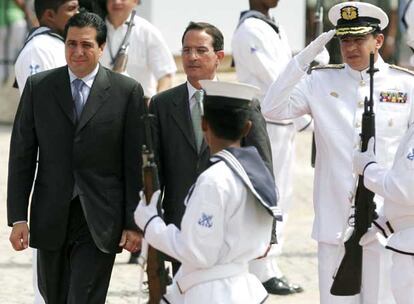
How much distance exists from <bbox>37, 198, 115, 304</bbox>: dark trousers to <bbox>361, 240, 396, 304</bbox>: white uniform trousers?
Result: 1.41 metres

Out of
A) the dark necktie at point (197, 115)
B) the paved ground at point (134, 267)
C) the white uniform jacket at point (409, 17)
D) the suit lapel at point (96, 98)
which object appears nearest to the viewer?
the suit lapel at point (96, 98)

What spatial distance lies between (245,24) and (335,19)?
2326mm

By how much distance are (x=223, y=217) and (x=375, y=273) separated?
2224 mm

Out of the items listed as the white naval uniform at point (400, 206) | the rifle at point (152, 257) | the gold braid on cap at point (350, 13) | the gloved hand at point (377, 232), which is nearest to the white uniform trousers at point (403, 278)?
the white naval uniform at point (400, 206)

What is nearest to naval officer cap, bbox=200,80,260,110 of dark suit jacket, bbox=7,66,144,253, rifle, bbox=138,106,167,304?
rifle, bbox=138,106,167,304

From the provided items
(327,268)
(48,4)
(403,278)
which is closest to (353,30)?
(327,268)

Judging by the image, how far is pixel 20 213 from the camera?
332 inches

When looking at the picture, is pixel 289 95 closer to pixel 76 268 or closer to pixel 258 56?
pixel 76 268

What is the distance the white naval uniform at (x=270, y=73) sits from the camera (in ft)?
37.0

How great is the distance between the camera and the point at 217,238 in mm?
6727

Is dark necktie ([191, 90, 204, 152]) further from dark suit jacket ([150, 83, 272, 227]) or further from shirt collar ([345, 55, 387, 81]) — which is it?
shirt collar ([345, 55, 387, 81])

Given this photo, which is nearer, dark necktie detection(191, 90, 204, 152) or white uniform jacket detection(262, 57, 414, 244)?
dark necktie detection(191, 90, 204, 152)

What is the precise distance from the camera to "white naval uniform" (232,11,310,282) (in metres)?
11.3

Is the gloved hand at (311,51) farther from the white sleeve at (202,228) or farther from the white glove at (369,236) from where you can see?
the white sleeve at (202,228)
